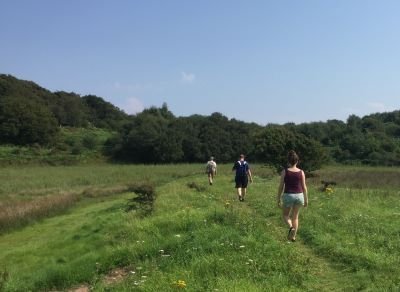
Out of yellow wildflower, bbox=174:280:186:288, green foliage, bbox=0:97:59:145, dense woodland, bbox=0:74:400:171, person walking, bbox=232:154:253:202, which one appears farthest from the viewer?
green foliage, bbox=0:97:59:145

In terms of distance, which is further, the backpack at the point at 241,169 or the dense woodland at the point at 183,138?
the dense woodland at the point at 183,138

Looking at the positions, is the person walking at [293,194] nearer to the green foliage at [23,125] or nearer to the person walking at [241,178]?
the person walking at [241,178]

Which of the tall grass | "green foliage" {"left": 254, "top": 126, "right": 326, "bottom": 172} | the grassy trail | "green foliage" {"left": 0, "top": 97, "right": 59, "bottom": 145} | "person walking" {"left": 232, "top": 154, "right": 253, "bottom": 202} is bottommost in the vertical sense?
the tall grass

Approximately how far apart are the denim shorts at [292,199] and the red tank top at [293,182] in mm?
87

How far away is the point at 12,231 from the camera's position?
80.2 feet

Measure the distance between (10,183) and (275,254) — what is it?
41.0m

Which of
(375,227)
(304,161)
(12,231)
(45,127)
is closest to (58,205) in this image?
(12,231)

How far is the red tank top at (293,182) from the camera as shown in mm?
12750

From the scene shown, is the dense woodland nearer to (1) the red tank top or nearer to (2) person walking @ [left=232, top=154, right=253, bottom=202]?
(2) person walking @ [left=232, top=154, right=253, bottom=202]

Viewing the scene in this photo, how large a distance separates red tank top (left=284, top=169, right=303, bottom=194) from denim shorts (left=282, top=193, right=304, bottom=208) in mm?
87

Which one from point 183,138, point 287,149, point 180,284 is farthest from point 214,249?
point 183,138

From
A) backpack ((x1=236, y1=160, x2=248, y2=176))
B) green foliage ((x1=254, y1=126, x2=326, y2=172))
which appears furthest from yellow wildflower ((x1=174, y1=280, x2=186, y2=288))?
green foliage ((x1=254, y1=126, x2=326, y2=172))

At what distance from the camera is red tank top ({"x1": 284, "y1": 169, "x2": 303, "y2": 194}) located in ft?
41.8

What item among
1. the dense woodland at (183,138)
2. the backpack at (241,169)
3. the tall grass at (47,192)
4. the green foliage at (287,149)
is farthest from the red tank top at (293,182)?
the dense woodland at (183,138)
